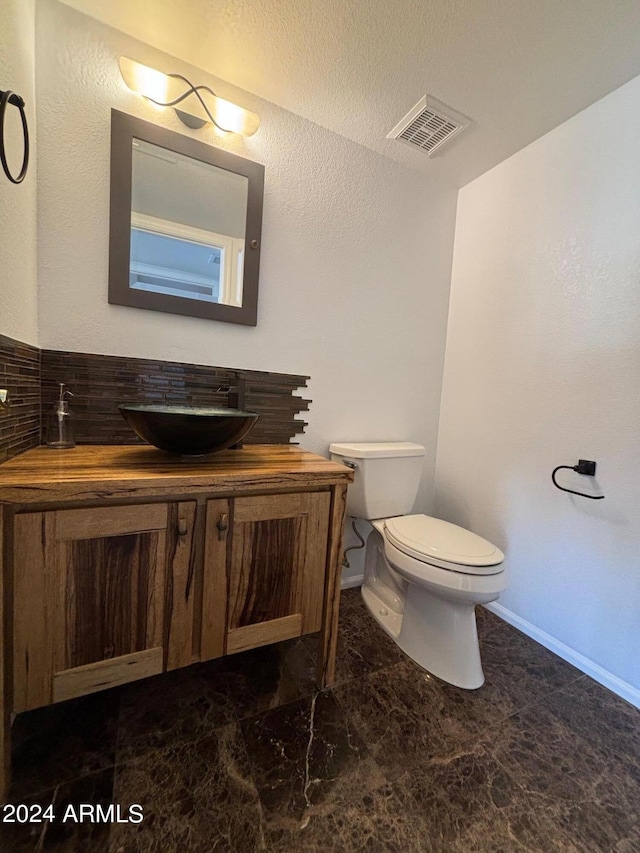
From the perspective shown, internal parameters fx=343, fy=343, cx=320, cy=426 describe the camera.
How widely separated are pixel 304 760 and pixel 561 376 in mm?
1622

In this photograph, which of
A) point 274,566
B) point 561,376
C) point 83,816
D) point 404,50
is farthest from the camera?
point 561,376

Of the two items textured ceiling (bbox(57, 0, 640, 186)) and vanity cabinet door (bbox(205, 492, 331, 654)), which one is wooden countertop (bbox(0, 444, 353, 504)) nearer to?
vanity cabinet door (bbox(205, 492, 331, 654))

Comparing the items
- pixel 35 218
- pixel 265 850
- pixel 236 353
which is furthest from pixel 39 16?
pixel 265 850

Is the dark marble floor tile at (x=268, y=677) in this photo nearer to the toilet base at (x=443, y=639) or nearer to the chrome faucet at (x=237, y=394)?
the toilet base at (x=443, y=639)

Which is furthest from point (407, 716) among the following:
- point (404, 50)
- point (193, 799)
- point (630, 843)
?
point (404, 50)

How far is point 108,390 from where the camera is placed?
1241 mm

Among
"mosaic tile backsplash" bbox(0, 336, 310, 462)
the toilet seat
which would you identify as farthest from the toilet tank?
"mosaic tile backsplash" bbox(0, 336, 310, 462)

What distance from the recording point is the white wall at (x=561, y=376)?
125 centimetres

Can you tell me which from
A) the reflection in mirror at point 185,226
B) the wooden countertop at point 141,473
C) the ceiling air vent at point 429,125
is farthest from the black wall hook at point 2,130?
the ceiling air vent at point 429,125

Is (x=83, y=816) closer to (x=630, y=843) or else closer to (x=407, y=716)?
(x=407, y=716)

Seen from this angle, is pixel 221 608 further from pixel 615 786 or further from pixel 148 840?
pixel 615 786

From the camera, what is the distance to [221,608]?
0.99 m

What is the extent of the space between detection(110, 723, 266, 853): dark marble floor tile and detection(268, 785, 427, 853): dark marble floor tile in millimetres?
64

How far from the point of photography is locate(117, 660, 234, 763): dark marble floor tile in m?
0.97
